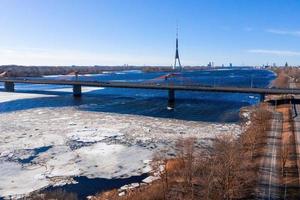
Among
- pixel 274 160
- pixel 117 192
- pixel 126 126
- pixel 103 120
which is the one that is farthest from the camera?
pixel 103 120

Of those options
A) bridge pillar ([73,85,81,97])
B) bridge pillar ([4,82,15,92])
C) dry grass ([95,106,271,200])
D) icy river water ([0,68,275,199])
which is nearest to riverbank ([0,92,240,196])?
icy river water ([0,68,275,199])

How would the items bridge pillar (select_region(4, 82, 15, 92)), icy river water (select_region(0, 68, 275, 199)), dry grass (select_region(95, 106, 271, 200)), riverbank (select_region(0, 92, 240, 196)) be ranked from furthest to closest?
bridge pillar (select_region(4, 82, 15, 92)) → riverbank (select_region(0, 92, 240, 196)) → icy river water (select_region(0, 68, 275, 199)) → dry grass (select_region(95, 106, 271, 200))

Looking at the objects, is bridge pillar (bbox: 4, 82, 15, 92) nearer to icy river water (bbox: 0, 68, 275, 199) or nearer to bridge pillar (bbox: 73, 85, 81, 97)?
bridge pillar (bbox: 73, 85, 81, 97)

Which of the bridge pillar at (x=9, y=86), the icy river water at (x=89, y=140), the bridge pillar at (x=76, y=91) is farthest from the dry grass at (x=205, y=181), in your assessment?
the bridge pillar at (x=9, y=86)

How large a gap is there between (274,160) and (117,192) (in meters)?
15.9

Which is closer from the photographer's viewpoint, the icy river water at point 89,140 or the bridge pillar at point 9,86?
the icy river water at point 89,140

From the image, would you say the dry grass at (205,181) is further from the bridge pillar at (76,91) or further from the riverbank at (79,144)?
the bridge pillar at (76,91)

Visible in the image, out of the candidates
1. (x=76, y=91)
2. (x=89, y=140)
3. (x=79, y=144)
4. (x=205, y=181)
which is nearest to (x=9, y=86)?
(x=76, y=91)

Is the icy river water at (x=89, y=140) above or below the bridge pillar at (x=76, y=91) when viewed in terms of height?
below

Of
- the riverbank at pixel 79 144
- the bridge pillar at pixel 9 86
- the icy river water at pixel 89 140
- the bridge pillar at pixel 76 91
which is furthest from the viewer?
the bridge pillar at pixel 9 86

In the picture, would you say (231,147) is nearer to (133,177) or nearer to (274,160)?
(274,160)

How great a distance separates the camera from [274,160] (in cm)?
3688

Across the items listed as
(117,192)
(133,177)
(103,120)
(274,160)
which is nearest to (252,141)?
(274,160)

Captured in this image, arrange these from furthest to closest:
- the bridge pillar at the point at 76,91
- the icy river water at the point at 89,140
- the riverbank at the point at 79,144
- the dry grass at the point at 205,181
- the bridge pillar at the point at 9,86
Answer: the bridge pillar at the point at 9,86 < the bridge pillar at the point at 76,91 < the riverbank at the point at 79,144 < the icy river water at the point at 89,140 < the dry grass at the point at 205,181
